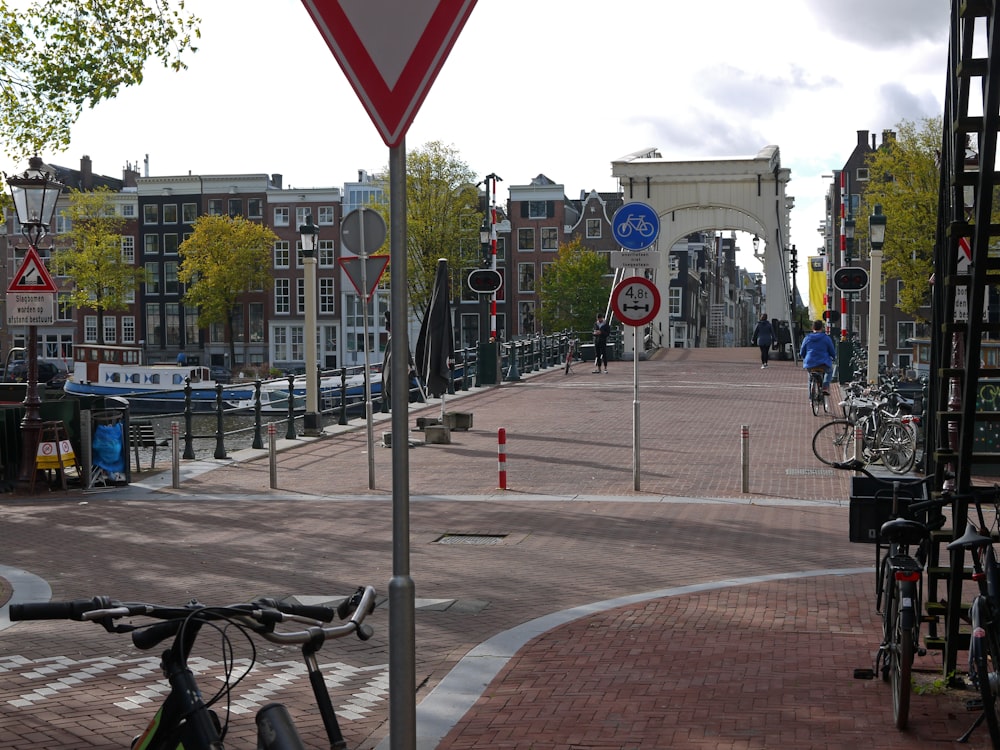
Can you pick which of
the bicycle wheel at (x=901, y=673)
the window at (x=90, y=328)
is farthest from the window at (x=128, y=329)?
the bicycle wheel at (x=901, y=673)

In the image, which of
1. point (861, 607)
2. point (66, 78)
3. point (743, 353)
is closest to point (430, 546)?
point (861, 607)

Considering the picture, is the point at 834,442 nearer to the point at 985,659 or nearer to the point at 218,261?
the point at 985,659

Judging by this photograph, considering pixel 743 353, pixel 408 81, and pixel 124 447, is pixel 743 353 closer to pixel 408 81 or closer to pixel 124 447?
pixel 124 447

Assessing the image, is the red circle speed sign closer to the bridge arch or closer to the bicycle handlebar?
the bicycle handlebar

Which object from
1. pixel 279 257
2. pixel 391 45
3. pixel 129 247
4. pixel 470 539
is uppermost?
pixel 129 247

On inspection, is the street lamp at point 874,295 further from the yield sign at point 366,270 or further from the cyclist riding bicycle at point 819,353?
the yield sign at point 366,270

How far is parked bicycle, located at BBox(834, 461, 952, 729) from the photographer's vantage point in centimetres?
483

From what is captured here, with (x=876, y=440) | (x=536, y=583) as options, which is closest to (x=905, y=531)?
(x=536, y=583)

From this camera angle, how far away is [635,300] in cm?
1328

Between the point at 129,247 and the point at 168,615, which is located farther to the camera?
the point at 129,247

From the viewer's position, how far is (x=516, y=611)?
7609mm

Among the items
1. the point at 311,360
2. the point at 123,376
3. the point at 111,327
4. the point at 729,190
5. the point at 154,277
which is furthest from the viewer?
the point at 111,327

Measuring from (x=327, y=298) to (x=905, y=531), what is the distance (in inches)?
2824

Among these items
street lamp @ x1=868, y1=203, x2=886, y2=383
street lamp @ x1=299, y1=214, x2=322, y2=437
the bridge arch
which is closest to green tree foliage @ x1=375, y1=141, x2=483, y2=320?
the bridge arch
